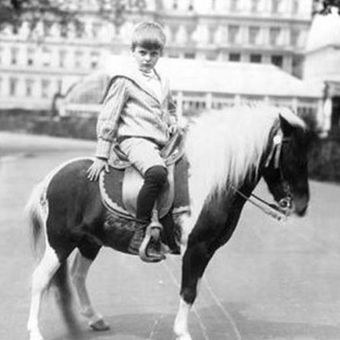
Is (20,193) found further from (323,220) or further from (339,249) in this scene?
(339,249)

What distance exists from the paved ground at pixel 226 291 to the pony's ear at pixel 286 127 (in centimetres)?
135

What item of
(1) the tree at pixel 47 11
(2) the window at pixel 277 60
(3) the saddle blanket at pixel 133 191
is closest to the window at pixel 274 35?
(2) the window at pixel 277 60

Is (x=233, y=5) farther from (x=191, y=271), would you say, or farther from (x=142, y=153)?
(x=191, y=271)

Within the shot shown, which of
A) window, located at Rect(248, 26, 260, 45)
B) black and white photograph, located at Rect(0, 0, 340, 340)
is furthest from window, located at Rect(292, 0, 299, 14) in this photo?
black and white photograph, located at Rect(0, 0, 340, 340)

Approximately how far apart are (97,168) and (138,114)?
485 mm

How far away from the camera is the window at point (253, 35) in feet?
356

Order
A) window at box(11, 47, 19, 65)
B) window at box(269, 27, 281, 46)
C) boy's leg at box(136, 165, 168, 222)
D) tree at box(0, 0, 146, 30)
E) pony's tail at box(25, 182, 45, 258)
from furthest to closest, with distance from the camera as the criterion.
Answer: window at box(269, 27, 281, 46) → window at box(11, 47, 19, 65) → tree at box(0, 0, 146, 30) → pony's tail at box(25, 182, 45, 258) → boy's leg at box(136, 165, 168, 222)

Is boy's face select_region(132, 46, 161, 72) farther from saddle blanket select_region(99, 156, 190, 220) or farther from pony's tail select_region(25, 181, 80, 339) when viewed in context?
pony's tail select_region(25, 181, 80, 339)

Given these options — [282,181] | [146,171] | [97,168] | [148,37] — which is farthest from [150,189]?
[148,37]

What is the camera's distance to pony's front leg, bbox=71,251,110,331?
230 inches

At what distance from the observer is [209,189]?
5.16 meters

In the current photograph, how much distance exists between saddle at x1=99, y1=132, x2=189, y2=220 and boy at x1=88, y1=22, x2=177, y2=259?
66 mm

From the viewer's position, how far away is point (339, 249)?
400 inches

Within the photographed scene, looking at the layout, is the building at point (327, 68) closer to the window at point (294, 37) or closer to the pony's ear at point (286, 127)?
the pony's ear at point (286, 127)
